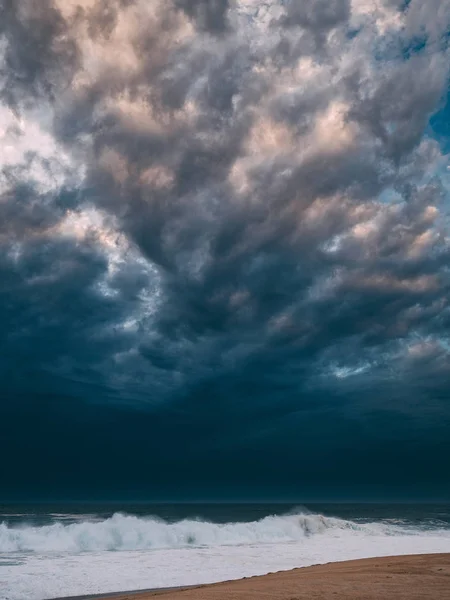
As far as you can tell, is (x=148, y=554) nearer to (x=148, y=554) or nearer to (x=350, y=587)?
(x=148, y=554)

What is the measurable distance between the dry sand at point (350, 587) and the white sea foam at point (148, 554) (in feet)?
13.3

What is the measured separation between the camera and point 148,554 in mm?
23594

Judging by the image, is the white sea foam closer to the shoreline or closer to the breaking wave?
the breaking wave

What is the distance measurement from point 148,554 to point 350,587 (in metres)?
15.3

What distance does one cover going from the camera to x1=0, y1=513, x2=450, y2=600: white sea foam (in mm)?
15766

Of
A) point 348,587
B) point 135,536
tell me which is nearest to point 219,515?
point 135,536

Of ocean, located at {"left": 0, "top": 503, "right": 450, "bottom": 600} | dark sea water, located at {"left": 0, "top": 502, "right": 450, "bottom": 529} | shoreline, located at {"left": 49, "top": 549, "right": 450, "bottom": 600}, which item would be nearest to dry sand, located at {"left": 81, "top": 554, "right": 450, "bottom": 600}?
shoreline, located at {"left": 49, "top": 549, "right": 450, "bottom": 600}

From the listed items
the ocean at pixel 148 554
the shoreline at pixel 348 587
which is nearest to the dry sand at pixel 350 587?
the shoreline at pixel 348 587

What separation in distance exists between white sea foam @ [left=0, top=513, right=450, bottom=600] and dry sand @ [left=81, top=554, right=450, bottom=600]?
406 centimetres

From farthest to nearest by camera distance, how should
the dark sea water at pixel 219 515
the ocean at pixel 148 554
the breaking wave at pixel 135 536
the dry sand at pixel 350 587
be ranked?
the dark sea water at pixel 219 515 < the breaking wave at pixel 135 536 < the ocean at pixel 148 554 < the dry sand at pixel 350 587

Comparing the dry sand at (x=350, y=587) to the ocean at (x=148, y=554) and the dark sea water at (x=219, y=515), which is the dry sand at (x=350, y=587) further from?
the dark sea water at (x=219, y=515)

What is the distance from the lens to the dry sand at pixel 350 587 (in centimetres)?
987

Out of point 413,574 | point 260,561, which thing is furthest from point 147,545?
point 413,574

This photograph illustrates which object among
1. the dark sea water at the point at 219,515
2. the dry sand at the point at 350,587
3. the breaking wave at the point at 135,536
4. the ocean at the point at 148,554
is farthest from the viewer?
the dark sea water at the point at 219,515
